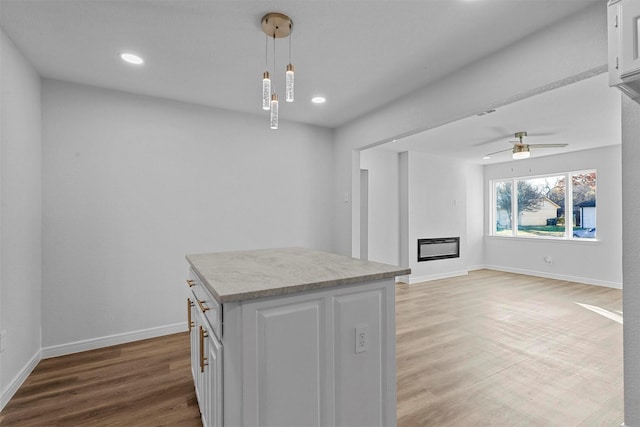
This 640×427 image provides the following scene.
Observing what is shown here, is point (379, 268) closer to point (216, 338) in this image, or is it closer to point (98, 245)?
point (216, 338)

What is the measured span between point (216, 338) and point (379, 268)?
0.86m

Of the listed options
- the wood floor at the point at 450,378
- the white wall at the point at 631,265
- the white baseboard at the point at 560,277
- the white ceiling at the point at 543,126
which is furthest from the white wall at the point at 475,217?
the white wall at the point at 631,265

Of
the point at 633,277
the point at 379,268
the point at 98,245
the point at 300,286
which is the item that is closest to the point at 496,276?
the point at 633,277

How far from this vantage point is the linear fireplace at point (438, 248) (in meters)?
6.07

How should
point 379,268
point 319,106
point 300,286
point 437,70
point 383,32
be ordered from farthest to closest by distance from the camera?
point 319,106 < point 437,70 < point 383,32 < point 379,268 < point 300,286

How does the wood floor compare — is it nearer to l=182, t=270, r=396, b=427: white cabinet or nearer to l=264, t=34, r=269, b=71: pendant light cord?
l=182, t=270, r=396, b=427: white cabinet

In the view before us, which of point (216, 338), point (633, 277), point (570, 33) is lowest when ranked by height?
point (216, 338)

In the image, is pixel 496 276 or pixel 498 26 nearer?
pixel 498 26

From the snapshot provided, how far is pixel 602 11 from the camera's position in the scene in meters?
1.83

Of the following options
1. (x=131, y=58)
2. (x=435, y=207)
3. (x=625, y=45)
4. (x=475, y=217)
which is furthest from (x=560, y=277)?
(x=131, y=58)

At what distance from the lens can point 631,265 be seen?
170 cm

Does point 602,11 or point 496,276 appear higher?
point 602,11

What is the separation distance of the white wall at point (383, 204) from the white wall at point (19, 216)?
432 cm

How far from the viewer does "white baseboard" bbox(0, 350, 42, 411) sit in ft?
6.97
